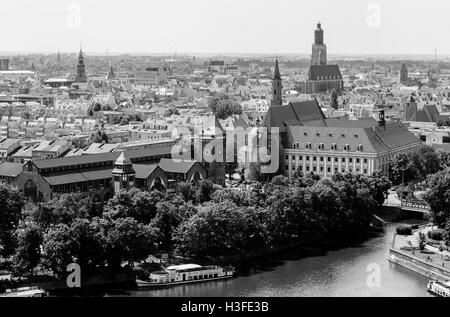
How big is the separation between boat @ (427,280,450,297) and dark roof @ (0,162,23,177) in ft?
41.2

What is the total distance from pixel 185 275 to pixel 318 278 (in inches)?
110

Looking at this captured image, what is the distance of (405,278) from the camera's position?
1919cm

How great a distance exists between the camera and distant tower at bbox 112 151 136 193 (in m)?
24.9

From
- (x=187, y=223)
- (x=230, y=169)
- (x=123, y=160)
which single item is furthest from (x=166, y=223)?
(x=230, y=169)

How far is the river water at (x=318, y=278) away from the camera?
703 inches

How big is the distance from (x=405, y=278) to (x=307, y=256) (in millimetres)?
2831

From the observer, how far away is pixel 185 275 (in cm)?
1886

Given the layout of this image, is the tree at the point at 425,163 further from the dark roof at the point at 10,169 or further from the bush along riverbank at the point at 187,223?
the dark roof at the point at 10,169

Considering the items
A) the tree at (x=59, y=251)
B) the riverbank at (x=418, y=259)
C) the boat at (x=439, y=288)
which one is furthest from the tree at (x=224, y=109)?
the boat at (x=439, y=288)

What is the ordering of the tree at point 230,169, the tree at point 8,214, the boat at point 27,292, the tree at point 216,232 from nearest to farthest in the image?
the boat at point 27,292
the tree at point 8,214
the tree at point 216,232
the tree at point 230,169

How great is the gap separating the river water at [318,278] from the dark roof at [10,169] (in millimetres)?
8484

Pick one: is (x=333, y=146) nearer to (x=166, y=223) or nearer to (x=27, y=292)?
(x=166, y=223)

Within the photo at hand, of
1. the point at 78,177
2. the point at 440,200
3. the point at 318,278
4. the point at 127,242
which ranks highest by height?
the point at 78,177
